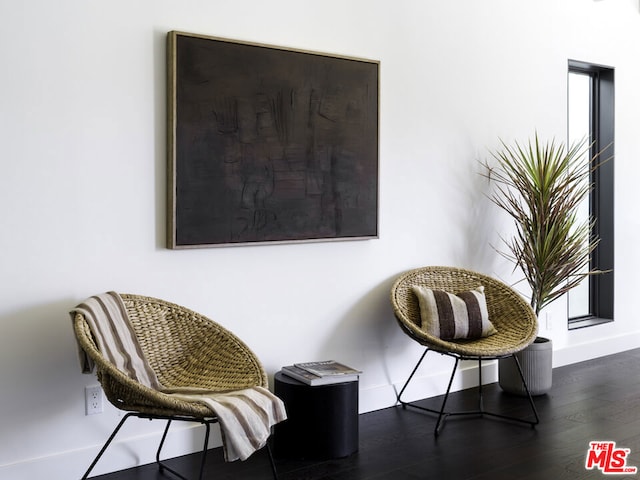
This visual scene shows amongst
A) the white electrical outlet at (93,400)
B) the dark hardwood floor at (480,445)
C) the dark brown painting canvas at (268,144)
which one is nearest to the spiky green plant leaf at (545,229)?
the dark hardwood floor at (480,445)

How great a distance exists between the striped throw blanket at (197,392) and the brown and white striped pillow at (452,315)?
1.28m

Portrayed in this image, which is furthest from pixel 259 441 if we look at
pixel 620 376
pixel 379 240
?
pixel 620 376

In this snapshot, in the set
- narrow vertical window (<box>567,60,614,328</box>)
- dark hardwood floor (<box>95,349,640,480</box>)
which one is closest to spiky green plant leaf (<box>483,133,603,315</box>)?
dark hardwood floor (<box>95,349,640,480</box>)

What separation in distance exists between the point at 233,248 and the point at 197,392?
2.58 ft

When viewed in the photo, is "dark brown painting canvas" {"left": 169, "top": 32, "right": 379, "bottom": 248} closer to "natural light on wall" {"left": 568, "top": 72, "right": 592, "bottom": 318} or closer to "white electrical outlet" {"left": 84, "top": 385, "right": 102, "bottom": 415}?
"white electrical outlet" {"left": 84, "top": 385, "right": 102, "bottom": 415}

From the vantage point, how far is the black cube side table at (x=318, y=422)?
3191mm

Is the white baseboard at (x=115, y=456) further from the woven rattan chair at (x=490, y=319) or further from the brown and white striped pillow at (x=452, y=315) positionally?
the brown and white striped pillow at (x=452, y=315)

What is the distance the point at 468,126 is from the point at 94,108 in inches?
85.6

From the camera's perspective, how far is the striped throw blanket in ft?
8.13

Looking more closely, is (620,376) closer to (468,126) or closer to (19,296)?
(468,126)

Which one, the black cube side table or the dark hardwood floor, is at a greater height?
the black cube side table

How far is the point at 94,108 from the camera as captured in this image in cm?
297

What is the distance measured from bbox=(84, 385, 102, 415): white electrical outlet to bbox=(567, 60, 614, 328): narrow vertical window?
3.39m

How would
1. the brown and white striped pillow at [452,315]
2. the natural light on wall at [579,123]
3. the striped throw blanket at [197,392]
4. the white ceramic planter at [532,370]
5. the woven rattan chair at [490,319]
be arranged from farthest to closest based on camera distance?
the natural light on wall at [579,123] < the white ceramic planter at [532,370] < the brown and white striped pillow at [452,315] < the woven rattan chair at [490,319] < the striped throw blanket at [197,392]
